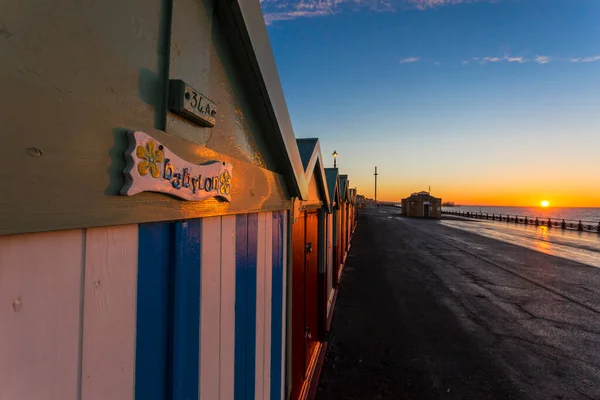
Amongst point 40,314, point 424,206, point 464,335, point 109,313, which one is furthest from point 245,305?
point 424,206

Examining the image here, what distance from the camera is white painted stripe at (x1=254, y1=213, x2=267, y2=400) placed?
2342mm

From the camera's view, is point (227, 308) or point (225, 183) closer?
point (225, 183)

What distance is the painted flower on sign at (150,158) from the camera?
1038 millimetres

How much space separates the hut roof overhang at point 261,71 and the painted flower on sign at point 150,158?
101 cm

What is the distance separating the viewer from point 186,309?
141 centimetres

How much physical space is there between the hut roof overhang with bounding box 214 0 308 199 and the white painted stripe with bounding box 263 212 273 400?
59 cm

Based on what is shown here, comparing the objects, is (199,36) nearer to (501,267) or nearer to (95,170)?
(95,170)

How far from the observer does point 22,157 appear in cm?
71

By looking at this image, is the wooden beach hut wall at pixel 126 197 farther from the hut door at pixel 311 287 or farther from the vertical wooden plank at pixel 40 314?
the hut door at pixel 311 287

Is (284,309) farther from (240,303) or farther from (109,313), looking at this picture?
(109,313)

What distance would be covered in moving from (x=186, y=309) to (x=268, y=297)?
1261 mm

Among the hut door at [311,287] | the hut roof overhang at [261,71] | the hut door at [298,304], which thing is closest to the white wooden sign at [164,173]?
the hut roof overhang at [261,71]

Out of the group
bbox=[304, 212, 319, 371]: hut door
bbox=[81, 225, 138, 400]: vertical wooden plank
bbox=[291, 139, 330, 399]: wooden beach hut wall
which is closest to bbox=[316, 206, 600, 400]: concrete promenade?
bbox=[291, 139, 330, 399]: wooden beach hut wall

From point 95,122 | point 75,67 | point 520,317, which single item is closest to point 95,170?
point 95,122
